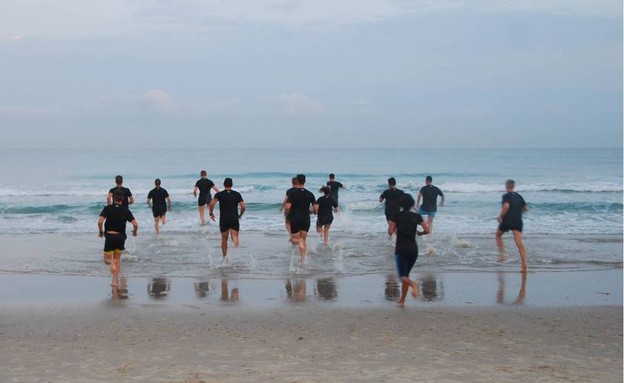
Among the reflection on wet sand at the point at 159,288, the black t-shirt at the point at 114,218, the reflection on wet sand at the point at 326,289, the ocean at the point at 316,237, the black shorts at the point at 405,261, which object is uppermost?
the black t-shirt at the point at 114,218

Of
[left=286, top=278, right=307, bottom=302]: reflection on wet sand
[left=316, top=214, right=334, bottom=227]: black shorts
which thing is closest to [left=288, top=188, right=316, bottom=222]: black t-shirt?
[left=286, top=278, right=307, bottom=302]: reflection on wet sand

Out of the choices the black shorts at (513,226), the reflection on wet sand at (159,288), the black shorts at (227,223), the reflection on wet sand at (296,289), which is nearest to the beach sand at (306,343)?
the reflection on wet sand at (296,289)

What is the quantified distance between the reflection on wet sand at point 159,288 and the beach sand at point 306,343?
0.65m

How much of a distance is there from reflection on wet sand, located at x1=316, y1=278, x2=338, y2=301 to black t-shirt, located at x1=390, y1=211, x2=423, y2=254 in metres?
1.43

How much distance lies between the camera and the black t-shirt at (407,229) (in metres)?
9.49

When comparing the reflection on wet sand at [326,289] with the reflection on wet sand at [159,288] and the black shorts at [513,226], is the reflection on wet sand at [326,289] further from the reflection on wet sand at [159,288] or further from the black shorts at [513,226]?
the black shorts at [513,226]

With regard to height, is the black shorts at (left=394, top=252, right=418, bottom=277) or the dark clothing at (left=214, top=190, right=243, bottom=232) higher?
the dark clothing at (left=214, top=190, right=243, bottom=232)

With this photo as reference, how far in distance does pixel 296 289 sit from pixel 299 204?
2323 millimetres

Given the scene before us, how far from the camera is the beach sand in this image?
6383 mm

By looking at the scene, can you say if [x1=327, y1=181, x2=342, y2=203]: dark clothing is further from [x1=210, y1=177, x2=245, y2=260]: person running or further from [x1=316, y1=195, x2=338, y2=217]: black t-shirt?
[x1=210, y1=177, x2=245, y2=260]: person running

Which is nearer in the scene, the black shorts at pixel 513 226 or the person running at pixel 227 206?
the black shorts at pixel 513 226

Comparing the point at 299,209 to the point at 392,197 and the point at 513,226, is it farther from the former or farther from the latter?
the point at 513,226

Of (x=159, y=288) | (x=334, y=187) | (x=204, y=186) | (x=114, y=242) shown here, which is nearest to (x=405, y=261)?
(x=159, y=288)

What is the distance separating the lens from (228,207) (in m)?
12.9
